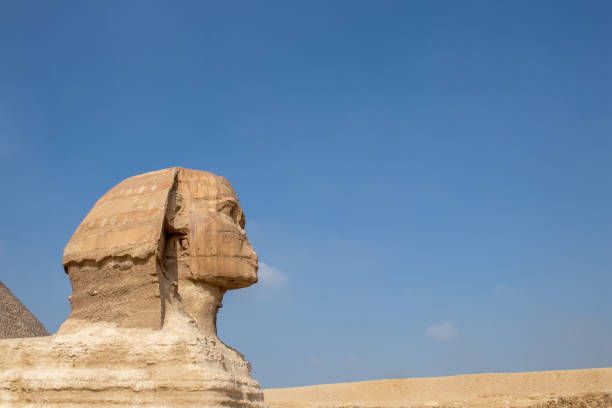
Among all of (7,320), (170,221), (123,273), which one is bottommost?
(123,273)

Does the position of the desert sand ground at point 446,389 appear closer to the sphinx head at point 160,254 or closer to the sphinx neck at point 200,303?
the sphinx neck at point 200,303

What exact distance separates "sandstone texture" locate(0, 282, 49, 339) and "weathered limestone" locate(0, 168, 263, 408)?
19.4m

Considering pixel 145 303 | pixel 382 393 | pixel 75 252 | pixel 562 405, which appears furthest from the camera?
pixel 382 393

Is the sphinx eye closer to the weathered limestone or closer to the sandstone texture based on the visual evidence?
the weathered limestone

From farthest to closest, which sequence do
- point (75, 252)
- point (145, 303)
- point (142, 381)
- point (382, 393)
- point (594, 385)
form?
point (382, 393), point (594, 385), point (75, 252), point (145, 303), point (142, 381)

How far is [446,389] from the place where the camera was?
3125cm

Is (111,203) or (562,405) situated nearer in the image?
(111,203)

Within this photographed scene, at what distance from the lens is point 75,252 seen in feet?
23.8

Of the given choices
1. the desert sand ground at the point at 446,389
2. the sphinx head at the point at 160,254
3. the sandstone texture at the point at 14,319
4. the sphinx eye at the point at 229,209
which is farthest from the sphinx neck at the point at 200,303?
the sandstone texture at the point at 14,319

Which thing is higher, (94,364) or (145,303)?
(145,303)

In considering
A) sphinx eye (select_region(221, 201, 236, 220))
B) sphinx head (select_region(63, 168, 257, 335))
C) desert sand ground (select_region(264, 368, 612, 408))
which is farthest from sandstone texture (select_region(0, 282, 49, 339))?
sphinx eye (select_region(221, 201, 236, 220))

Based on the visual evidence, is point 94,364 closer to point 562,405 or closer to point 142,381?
point 142,381

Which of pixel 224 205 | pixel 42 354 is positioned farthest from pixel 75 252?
pixel 224 205

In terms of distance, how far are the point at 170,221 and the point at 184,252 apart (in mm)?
424
